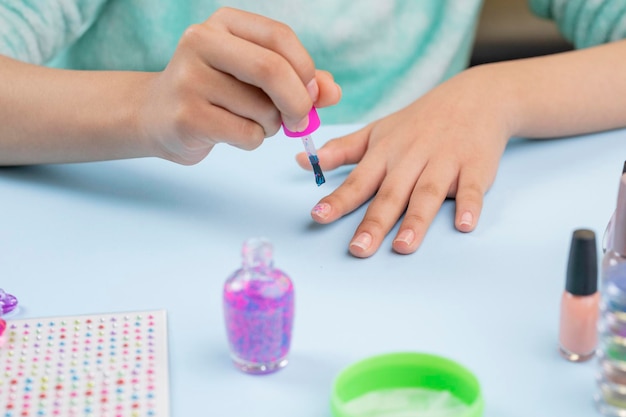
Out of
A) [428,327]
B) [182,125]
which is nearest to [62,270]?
[182,125]

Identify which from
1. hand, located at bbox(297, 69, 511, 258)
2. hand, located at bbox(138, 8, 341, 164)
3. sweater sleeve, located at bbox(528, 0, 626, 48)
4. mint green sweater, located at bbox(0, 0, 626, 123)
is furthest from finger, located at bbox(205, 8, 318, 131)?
sweater sleeve, located at bbox(528, 0, 626, 48)

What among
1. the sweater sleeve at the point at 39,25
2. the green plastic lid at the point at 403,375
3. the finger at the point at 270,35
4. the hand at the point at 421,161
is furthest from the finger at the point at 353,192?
the sweater sleeve at the point at 39,25

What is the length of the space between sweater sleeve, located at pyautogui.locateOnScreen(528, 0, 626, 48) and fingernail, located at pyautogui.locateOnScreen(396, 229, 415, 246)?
0.45 meters

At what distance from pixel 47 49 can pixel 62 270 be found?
379 mm

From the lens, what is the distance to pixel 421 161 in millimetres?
772

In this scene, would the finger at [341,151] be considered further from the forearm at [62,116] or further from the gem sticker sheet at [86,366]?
the gem sticker sheet at [86,366]

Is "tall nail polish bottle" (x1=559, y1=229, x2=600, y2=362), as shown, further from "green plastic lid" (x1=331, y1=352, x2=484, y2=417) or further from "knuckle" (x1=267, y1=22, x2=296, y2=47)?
"knuckle" (x1=267, y1=22, x2=296, y2=47)

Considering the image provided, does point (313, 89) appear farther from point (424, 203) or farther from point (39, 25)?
point (39, 25)

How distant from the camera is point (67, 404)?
0.50m

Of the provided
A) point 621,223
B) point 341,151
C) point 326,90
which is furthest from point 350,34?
point 621,223

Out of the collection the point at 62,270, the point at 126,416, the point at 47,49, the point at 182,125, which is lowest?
the point at 126,416

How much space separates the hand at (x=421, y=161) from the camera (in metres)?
0.71

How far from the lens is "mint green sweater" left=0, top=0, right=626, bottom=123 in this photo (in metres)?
1.01

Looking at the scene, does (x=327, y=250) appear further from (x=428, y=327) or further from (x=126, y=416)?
(x=126, y=416)
